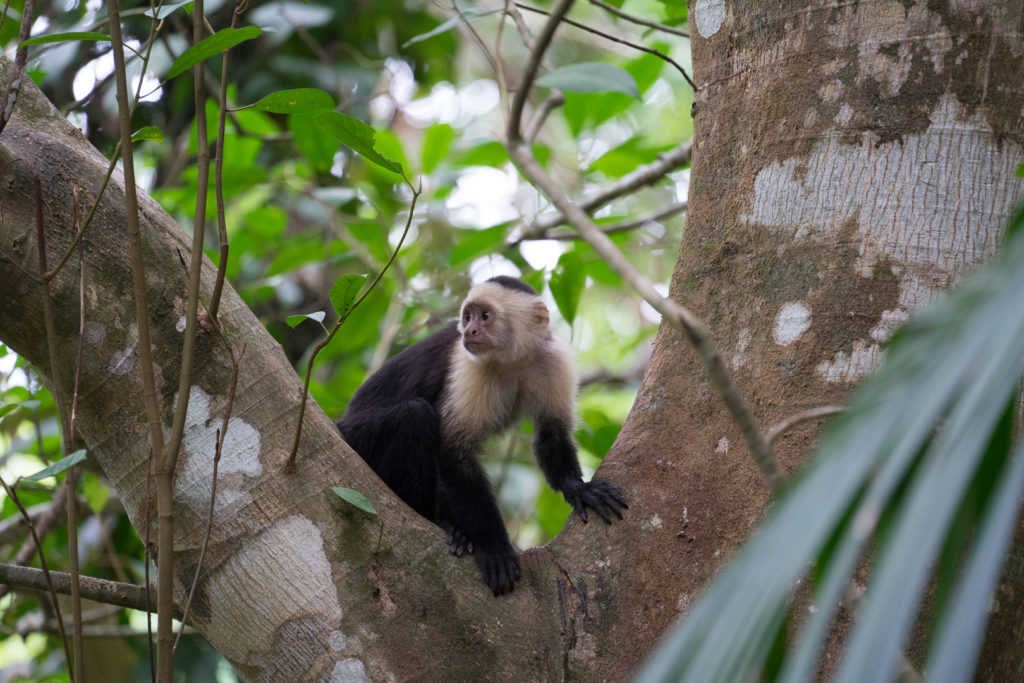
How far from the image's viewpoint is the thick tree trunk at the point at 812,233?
71.9 inches

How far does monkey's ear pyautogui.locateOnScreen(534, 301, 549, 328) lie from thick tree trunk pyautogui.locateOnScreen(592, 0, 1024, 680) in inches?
56.7

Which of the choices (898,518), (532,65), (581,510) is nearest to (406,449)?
(581,510)

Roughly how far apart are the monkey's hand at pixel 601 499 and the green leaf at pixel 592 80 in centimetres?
127

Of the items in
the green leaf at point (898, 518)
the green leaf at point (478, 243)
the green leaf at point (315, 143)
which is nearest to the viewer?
the green leaf at point (898, 518)

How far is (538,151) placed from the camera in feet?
13.7

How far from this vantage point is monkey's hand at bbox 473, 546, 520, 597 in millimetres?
1977

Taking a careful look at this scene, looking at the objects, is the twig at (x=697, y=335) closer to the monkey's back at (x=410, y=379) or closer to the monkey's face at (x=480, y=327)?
the monkey's face at (x=480, y=327)

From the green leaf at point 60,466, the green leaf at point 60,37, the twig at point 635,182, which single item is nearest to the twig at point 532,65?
the green leaf at point 60,37

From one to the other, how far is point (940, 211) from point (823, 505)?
1605mm

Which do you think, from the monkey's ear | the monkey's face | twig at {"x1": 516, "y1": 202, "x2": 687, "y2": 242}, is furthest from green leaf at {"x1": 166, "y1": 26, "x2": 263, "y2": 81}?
twig at {"x1": 516, "y1": 202, "x2": 687, "y2": 242}

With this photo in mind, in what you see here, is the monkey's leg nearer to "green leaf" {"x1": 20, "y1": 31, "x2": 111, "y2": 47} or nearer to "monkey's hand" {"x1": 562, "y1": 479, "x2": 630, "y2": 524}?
"monkey's hand" {"x1": 562, "y1": 479, "x2": 630, "y2": 524}

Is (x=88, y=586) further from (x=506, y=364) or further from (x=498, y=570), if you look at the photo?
(x=506, y=364)

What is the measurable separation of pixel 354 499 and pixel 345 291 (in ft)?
1.53

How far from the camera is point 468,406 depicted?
3.23 meters
